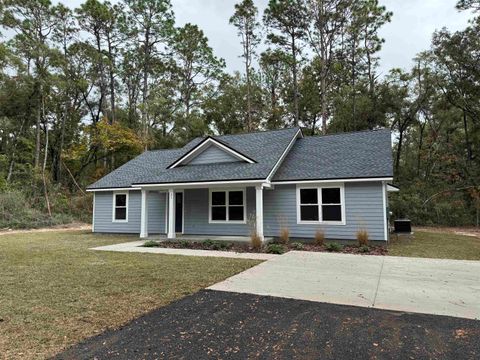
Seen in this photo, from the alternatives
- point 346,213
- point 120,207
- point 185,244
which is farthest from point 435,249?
point 120,207

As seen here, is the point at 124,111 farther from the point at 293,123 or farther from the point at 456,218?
the point at 456,218

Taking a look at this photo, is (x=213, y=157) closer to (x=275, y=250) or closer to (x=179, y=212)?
(x=179, y=212)

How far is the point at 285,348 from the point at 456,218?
20196 mm

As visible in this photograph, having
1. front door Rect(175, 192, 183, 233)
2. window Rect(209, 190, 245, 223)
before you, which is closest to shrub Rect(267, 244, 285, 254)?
window Rect(209, 190, 245, 223)

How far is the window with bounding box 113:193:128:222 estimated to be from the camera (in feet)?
51.0

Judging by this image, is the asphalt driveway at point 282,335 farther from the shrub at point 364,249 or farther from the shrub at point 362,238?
the shrub at point 362,238

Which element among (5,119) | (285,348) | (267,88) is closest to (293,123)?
(267,88)

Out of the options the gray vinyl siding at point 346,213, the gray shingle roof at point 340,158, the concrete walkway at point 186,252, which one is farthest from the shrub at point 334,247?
the gray shingle roof at point 340,158

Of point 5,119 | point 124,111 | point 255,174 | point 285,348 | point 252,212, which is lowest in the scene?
point 285,348

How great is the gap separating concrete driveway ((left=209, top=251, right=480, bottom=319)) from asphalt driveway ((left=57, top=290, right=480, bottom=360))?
0.53 meters

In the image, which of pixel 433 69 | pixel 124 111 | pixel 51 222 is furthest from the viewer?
pixel 124 111

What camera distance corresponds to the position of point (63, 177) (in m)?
29.5

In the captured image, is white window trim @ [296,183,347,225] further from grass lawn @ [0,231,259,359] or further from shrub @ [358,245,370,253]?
grass lawn @ [0,231,259,359]

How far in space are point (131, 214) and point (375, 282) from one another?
11886 millimetres
